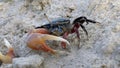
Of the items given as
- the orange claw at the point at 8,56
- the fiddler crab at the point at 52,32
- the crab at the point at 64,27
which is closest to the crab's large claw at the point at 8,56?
the orange claw at the point at 8,56

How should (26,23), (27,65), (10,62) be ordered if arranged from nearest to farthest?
(27,65), (10,62), (26,23)

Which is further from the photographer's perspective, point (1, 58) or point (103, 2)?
point (103, 2)

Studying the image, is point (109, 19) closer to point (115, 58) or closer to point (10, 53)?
point (115, 58)

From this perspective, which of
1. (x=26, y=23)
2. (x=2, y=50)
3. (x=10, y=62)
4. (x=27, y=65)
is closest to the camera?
(x=27, y=65)

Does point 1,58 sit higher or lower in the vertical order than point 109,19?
lower

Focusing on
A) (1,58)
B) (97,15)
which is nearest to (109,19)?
(97,15)

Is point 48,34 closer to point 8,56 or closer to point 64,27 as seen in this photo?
point 64,27
